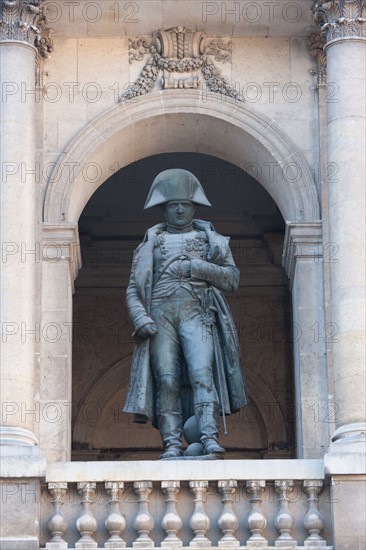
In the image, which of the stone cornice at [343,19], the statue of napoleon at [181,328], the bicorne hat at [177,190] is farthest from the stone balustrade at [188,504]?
the stone cornice at [343,19]

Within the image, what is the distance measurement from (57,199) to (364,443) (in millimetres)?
4348

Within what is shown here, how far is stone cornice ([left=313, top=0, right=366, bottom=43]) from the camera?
899 inches

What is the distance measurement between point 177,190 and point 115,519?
3.73 m

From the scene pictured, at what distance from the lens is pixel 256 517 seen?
Answer: 824 inches

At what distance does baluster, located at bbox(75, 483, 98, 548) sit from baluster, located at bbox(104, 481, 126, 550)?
0.13m

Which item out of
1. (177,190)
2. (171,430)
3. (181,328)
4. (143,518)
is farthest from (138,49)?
(143,518)

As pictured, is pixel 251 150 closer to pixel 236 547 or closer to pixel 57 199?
pixel 57 199

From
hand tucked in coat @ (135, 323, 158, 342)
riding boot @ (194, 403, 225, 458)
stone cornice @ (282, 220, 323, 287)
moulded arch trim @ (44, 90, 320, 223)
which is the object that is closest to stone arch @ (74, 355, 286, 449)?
moulded arch trim @ (44, 90, 320, 223)

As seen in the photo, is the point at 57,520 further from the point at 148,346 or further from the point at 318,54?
the point at 318,54

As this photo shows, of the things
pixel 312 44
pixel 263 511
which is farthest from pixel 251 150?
pixel 263 511

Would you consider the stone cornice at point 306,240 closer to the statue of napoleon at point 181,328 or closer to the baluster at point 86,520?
the statue of napoleon at point 181,328

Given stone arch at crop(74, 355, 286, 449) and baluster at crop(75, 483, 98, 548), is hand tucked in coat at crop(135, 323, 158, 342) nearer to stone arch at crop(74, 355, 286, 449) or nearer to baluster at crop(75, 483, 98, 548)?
baluster at crop(75, 483, 98, 548)

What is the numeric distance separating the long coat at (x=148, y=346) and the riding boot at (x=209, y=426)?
0.18m

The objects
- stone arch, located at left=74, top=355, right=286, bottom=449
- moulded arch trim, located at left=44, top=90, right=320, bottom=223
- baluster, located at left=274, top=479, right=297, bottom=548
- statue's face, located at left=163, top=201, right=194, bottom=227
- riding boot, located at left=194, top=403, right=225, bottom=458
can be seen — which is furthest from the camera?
stone arch, located at left=74, top=355, right=286, bottom=449
